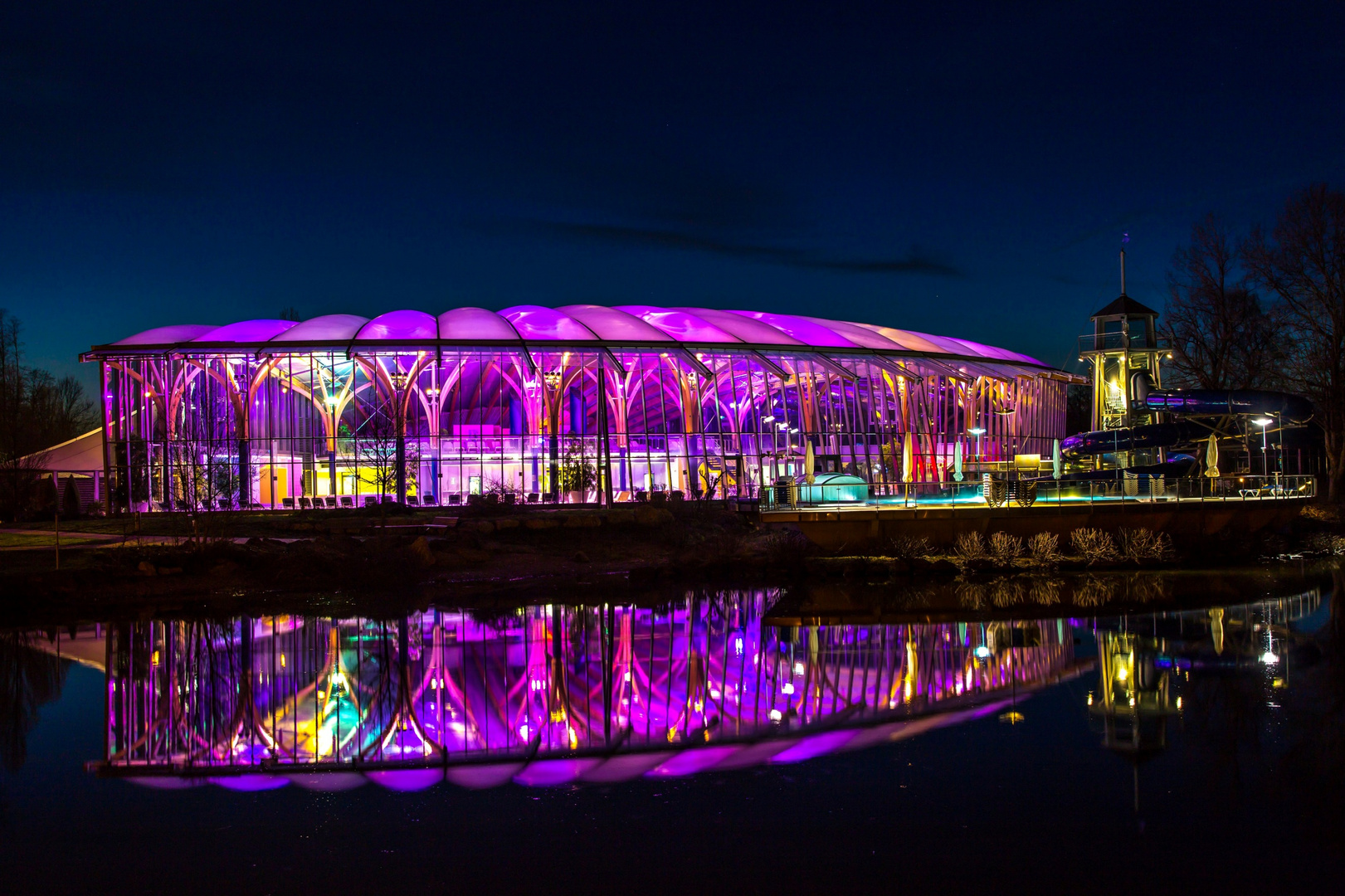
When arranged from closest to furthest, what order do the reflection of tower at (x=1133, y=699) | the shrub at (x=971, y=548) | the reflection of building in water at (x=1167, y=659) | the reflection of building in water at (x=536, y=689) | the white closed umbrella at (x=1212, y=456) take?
1. the reflection of building in water at (x=536, y=689)
2. the reflection of tower at (x=1133, y=699)
3. the reflection of building in water at (x=1167, y=659)
4. the shrub at (x=971, y=548)
5. the white closed umbrella at (x=1212, y=456)

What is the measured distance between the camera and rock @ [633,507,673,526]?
111 feet

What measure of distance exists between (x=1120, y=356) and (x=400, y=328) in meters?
31.7

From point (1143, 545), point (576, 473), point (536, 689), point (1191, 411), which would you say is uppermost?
point (1191, 411)

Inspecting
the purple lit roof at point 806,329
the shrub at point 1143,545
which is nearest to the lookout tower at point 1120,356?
the purple lit roof at point 806,329

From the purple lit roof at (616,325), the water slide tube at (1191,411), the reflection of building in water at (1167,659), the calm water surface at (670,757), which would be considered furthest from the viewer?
the purple lit roof at (616,325)

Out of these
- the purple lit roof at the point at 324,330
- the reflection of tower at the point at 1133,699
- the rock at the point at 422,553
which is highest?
the purple lit roof at the point at 324,330

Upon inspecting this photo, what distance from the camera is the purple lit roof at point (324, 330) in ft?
137

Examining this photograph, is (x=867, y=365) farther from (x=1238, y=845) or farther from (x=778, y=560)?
(x=1238, y=845)

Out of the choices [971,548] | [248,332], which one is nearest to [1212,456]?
[971,548]

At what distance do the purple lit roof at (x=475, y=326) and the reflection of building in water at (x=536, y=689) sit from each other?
20.4 metres

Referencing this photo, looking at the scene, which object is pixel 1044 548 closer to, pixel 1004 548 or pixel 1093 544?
pixel 1004 548

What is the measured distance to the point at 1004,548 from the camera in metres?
30.7

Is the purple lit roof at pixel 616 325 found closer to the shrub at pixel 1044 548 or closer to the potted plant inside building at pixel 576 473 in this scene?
the potted plant inside building at pixel 576 473

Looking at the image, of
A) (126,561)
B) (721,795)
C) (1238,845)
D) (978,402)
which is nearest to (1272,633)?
(1238,845)
